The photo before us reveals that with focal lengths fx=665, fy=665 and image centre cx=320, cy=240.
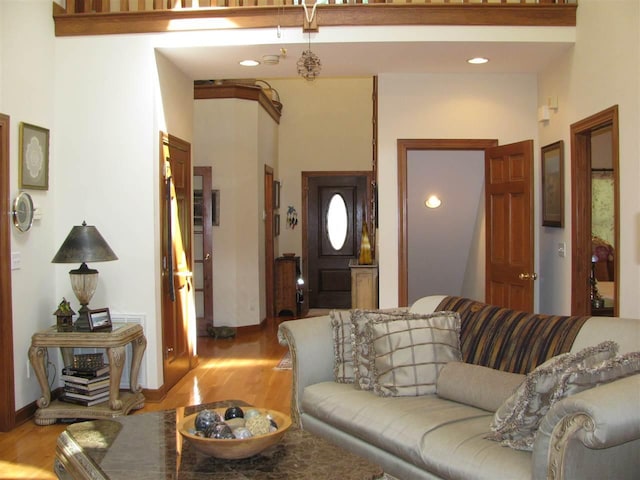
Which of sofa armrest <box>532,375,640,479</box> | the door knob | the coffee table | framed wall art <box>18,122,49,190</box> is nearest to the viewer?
sofa armrest <box>532,375,640,479</box>

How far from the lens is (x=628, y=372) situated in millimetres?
2340

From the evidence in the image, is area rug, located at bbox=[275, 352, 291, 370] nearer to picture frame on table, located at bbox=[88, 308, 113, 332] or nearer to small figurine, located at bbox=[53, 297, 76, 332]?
picture frame on table, located at bbox=[88, 308, 113, 332]

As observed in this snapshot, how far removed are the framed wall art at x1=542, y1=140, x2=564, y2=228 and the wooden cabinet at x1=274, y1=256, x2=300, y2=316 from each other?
13.0ft

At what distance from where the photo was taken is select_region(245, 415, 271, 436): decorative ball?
2.34 metres

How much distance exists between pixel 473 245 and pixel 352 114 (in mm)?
2580

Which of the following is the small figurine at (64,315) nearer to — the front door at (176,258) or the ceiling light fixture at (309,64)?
the front door at (176,258)

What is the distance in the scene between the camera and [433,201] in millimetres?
7676

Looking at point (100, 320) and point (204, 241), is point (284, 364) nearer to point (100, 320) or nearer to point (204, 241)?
point (100, 320)

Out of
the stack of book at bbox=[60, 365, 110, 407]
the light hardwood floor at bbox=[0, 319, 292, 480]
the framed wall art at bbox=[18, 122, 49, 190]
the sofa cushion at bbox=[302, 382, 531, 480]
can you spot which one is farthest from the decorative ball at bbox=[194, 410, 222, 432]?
the framed wall art at bbox=[18, 122, 49, 190]

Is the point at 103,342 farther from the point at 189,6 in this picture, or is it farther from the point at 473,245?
the point at 473,245

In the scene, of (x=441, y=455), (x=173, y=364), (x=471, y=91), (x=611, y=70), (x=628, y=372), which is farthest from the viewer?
(x=471, y=91)

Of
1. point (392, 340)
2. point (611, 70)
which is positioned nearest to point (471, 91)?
point (611, 70)

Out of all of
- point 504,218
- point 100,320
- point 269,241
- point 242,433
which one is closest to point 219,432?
point 242,433

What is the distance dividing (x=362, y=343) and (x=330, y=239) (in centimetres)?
600
